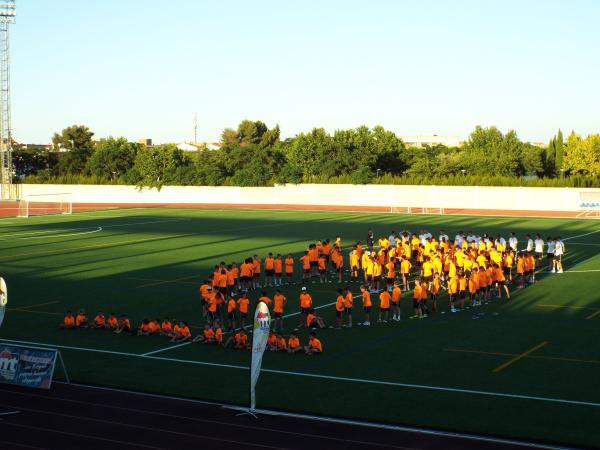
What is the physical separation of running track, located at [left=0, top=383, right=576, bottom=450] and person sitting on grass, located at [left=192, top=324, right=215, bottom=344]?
559 centimetres

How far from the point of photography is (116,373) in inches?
795

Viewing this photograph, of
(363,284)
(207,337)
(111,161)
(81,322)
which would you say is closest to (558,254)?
(363,284)

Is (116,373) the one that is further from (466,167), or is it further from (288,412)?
(466,167)

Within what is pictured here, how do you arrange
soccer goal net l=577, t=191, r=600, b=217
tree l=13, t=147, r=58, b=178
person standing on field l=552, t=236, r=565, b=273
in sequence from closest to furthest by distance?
person standing on field l=552, t=236, r=565, b=273
soccer goal net l=577, t=191, r=600, b=217
tree l=13, t=147, r=58, b=178

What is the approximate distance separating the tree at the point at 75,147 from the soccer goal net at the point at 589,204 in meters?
73.8

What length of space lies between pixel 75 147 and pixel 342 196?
2407 inches

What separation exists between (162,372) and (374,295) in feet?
39.6

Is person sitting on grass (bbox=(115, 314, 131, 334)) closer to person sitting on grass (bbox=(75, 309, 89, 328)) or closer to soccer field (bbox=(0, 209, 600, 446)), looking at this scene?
soccer field (bbox=(0, 209, 600, 446))

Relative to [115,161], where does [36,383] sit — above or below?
below

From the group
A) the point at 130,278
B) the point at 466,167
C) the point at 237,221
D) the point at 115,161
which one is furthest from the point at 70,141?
the point at 130,278

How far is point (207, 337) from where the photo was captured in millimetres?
A: 23438

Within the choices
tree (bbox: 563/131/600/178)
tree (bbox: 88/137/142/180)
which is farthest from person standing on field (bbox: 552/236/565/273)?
tree (bbox: 88/137/142/180)

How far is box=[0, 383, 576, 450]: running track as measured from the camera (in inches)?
571

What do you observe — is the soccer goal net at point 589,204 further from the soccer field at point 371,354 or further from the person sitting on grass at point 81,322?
the person sitting on grass at point 81,322
